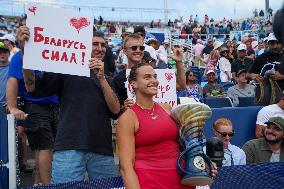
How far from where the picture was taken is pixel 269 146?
5.27 metres

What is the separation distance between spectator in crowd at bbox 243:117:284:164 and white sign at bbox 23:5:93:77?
8.19ft

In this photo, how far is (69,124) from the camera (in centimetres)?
345

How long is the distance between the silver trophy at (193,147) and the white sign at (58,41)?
2.75 feet

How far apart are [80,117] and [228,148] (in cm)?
204

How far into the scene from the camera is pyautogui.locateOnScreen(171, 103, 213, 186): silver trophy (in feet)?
9.68

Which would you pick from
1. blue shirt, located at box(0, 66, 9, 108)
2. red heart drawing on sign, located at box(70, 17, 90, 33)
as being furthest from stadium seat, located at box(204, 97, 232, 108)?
red heart drawing on sign, located at box(70, 17, 90, 33)

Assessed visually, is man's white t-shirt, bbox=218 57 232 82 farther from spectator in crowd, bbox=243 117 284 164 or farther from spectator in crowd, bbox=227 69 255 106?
spectator in crowd, bbox=243 117 284 164

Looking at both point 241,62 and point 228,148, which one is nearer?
point 228,148

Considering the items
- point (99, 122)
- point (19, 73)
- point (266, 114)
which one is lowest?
point (266, 114)

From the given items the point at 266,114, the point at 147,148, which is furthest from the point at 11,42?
the point at 147,148

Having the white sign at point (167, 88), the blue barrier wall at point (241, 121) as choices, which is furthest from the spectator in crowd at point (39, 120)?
the blue barrier wall at point (241, 121)

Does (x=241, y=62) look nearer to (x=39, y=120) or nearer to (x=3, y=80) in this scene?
(x=3, y=80)

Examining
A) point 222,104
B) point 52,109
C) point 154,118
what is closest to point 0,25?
point 222,104

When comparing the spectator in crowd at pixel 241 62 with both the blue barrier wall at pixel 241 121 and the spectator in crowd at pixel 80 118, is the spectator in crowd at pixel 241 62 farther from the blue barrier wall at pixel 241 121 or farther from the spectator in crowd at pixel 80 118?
the spectator in crowd at pixel 80 118
